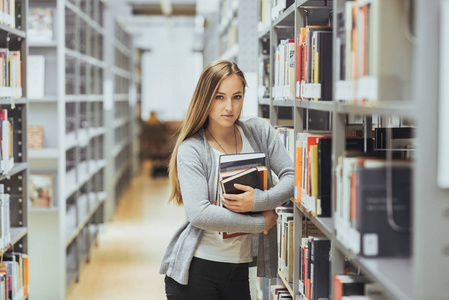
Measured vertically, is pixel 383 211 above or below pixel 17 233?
above

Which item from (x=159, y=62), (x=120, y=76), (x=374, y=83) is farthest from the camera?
(x=159, y=62)

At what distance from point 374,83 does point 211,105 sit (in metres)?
0.96

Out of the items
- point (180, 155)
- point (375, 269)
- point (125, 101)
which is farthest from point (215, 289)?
point (125, 101)

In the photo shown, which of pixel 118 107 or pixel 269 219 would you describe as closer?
pixel 269 219

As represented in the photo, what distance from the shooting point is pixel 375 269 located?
1442 mm

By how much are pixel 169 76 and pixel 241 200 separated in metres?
16.5

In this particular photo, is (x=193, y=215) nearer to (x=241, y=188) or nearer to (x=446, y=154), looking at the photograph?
(x=241, y=188)

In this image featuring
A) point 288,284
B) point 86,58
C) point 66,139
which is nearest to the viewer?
point 288,284

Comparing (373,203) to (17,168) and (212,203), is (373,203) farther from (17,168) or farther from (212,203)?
(17,168)

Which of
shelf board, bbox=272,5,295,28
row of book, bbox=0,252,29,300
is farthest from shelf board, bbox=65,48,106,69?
shelf board, bbox=272,5,295,28

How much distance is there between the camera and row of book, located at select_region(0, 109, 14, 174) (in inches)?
111

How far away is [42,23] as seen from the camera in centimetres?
449

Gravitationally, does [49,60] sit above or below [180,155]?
above

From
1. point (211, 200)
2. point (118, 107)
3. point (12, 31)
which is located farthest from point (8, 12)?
point (118, 107)
